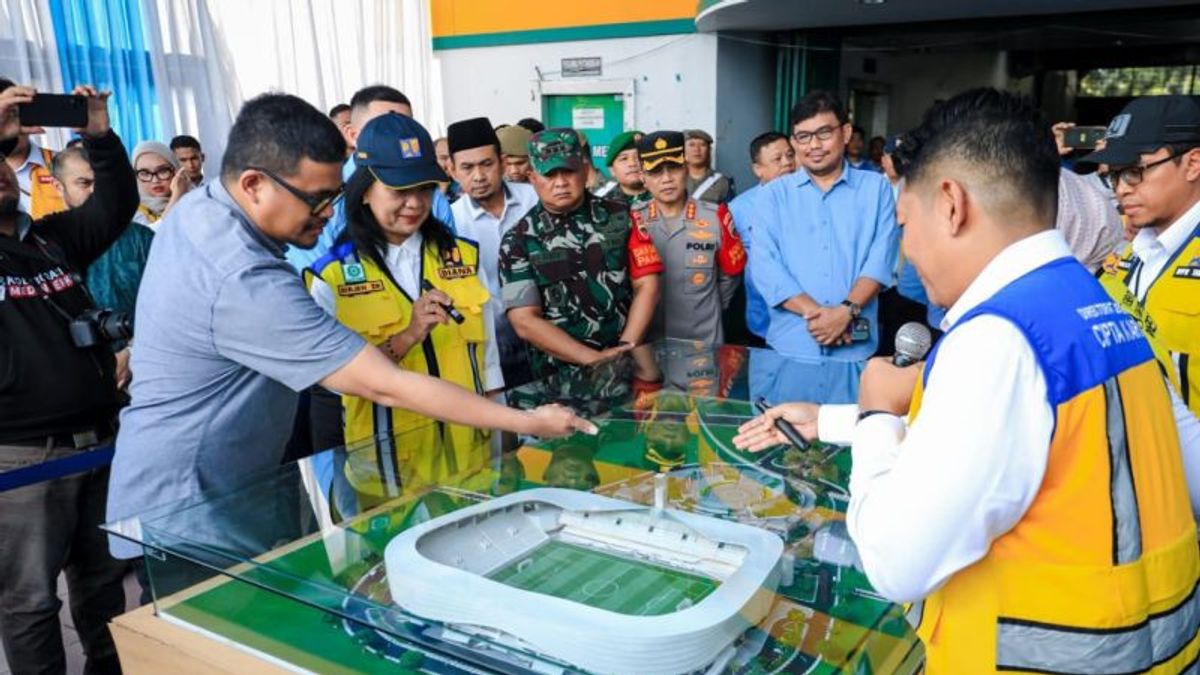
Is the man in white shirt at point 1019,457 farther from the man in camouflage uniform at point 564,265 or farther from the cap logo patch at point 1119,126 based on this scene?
the man in camouflage uniform at point 564,265

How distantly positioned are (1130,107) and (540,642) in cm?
233

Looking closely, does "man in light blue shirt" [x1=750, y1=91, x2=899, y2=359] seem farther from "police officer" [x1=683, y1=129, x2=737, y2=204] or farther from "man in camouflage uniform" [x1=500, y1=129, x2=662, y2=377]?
"police officer" [x1=683, y1=129, x2=737, y2=204]

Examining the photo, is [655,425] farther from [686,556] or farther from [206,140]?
[206,140]

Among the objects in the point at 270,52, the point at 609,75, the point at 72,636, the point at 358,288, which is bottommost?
the point at 72,636

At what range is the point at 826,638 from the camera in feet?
3.81

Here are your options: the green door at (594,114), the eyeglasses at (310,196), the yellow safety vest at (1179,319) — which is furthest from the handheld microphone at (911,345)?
the green door at (594,114)

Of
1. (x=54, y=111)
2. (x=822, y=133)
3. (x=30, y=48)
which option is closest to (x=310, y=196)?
(x=54, y=111)

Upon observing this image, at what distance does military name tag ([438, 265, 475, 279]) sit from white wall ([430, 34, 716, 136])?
19.9 feet

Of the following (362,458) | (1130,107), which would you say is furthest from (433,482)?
(1130,107)

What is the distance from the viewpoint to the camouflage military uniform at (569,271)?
10.4 ft

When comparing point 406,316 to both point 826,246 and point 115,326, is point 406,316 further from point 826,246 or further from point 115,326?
point 826,246

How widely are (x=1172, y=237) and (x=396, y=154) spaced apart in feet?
7.12

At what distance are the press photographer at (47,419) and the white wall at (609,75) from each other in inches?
258

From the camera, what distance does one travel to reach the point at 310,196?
183 centimetres
